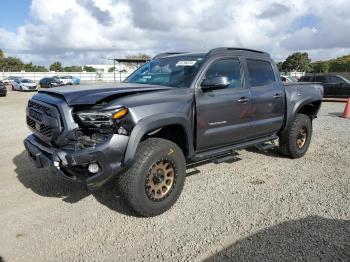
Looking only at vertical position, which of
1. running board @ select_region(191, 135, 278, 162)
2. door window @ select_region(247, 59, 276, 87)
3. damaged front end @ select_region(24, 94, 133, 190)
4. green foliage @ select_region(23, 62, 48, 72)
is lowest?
running board @ select_region(191, 135, 278, 162)

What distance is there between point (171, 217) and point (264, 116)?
2431mm

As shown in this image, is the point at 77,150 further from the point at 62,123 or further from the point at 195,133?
the point at 195,133

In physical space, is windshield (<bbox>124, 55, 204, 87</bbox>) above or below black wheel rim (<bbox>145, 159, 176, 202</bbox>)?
above

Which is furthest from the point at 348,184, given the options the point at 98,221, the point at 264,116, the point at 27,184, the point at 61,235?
the point at 27,184

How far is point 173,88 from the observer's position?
4.42 metres

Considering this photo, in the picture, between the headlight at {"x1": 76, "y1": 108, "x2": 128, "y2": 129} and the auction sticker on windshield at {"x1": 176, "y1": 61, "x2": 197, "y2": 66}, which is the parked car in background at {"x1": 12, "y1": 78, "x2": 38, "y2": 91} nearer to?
the auction sticker on windshield at {"x1": 176, "y1": 61, "x2": 197, "y2": 66}

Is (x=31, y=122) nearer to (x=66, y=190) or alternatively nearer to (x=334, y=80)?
(x=66, y=190)

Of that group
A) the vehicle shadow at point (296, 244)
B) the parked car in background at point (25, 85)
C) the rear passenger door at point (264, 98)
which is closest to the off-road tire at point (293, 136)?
the rear passenger door at point (264, 98)

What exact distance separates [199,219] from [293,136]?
122 inches

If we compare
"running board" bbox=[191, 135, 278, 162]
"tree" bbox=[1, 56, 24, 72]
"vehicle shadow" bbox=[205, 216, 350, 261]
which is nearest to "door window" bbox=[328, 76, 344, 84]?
"running board" bbox=[191, 135, 278, 162]

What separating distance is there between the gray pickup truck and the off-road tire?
25.1 inches

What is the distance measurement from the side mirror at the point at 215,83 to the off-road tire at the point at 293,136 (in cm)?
235

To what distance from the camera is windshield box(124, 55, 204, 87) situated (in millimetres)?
4723

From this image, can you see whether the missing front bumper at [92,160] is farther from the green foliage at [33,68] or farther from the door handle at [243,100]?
the green foliage at [33,68]
